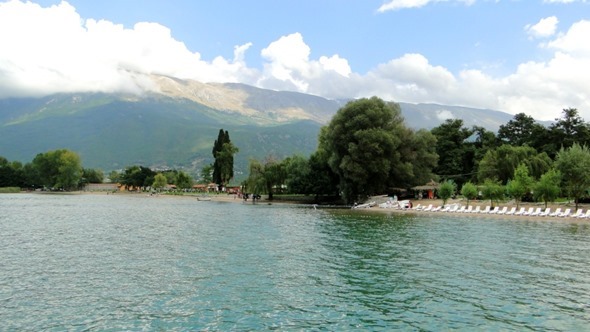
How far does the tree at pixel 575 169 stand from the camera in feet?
157

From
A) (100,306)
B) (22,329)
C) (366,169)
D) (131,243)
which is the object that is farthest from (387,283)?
(366,169)

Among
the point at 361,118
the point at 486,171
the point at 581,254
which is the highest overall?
the point at 361,118

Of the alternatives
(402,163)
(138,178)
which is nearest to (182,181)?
(138,178)

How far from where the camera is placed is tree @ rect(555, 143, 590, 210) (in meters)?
47.9

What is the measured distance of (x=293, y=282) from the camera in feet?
56.4

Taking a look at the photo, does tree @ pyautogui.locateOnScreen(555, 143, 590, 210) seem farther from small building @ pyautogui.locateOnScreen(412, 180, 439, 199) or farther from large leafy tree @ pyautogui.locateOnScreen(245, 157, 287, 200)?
large leafy tree @ pyautogui.locateOnScreen(245, 157, 287, 200)

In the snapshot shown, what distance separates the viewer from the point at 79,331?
453 inches

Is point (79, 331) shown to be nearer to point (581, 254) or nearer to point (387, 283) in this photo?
point (387, 283)

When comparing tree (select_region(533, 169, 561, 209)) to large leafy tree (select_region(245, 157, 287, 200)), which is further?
large leafy tree (select_region(245, 157, 287, 200))

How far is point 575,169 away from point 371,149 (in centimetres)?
2398

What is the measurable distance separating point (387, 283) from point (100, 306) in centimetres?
951

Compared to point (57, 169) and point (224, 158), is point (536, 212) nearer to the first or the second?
point (224, 158)

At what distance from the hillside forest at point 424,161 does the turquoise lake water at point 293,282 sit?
23.4 meters

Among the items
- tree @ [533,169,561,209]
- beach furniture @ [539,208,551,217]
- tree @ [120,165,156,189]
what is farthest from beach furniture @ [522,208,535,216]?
tree @ [120,165,156,189]
